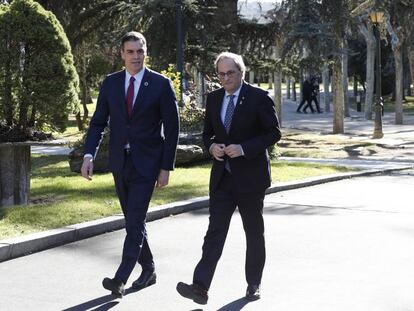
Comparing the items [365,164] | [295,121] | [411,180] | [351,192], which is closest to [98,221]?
[351,192]

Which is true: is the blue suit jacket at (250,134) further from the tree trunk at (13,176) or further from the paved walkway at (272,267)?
the tree trunk at (13,176)

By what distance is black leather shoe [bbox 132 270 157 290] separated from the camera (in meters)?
6.16

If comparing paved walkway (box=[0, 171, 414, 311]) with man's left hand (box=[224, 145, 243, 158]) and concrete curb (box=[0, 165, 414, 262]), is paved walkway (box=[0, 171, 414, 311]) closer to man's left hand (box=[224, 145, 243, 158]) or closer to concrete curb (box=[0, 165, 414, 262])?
concrete curb (box=[0, 165, 414, 262])

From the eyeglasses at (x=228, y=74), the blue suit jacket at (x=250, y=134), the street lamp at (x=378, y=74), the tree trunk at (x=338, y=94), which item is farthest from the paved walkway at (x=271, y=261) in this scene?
the tree trunk at (x=338, y=94)

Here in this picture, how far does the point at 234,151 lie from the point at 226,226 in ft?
1.98

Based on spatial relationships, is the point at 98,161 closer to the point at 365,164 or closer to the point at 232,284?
the point at 365,164

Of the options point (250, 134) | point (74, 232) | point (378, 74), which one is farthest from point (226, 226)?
point (378, 74)

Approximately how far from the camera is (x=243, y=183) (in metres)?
5.62

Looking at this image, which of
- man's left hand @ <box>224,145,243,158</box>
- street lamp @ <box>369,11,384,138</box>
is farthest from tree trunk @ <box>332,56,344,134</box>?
man's left hand @ <box>224,145,243,158</box>

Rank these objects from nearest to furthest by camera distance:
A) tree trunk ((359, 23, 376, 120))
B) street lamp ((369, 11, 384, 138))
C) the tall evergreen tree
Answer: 1. the tall evergreen tree
2. street lamp ((369, 11, 384, 138))
3. tree trunk ((359, 23, 376, 120))

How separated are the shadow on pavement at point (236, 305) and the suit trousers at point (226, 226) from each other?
222 mm

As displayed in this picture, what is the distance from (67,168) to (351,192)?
5.56 meters

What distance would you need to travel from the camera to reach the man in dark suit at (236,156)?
557 centimetres

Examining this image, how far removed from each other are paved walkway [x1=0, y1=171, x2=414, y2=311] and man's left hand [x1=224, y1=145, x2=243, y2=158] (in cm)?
113
